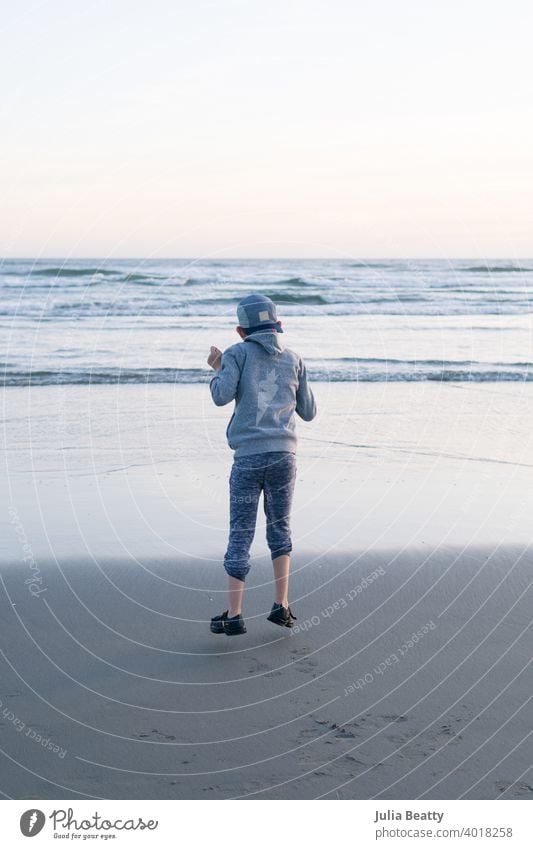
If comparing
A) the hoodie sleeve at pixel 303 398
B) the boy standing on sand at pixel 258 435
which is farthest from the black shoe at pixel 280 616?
the hoodie sleeve at pixel 303 398

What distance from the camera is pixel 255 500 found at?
19.6 feet

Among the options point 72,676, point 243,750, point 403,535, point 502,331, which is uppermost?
point 502,331

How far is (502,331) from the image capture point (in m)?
25.3

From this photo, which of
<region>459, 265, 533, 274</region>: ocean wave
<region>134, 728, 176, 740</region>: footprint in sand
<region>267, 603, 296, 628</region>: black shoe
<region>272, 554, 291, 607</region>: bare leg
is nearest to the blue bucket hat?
<region>272, 554, 291, 607</region>: bare leg

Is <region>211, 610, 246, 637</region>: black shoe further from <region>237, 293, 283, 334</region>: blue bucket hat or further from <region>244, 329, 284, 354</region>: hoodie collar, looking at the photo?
<region>237, 293, 283, 334</region>: blue bucket hat

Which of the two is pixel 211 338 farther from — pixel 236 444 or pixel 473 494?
pixel 236 444

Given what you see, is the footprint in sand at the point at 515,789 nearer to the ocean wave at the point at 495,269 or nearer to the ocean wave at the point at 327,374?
the ocean wave at the point at 327,374

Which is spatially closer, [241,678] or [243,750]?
[243,750]

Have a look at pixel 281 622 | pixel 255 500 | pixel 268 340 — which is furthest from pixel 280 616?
pixel 268 340

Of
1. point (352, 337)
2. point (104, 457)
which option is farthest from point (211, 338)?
point (104, 457)

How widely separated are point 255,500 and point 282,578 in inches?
19.2

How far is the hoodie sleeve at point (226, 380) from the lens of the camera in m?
5.84

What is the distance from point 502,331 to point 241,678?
21.3 m

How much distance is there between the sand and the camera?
166 inches
